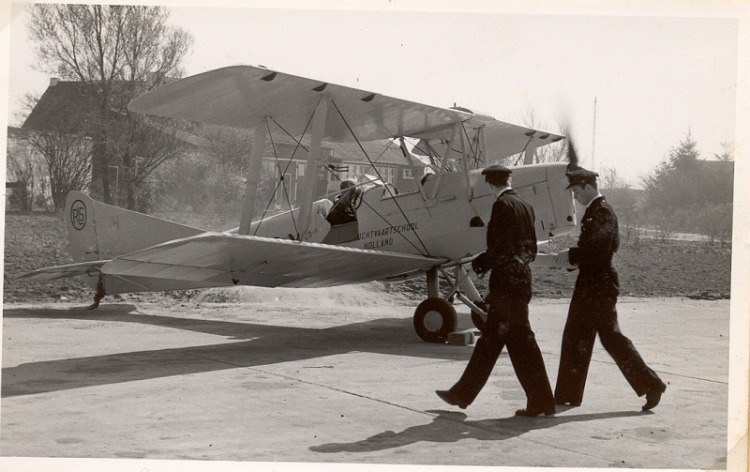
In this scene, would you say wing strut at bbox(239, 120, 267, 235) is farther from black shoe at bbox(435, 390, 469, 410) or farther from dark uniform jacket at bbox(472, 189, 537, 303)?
black shoe at bbox(435, 390, 469, 410)

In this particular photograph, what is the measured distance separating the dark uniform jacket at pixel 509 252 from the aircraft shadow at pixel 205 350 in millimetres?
2516

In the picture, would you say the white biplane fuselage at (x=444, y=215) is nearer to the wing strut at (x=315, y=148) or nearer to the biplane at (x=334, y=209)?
the biplane at (x=334, y=209)

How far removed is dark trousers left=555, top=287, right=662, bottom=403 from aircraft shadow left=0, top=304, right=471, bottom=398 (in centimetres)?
211

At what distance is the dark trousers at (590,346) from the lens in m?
5.29

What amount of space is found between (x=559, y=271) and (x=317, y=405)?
474 inches

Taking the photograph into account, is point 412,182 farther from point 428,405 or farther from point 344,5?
point 428,405

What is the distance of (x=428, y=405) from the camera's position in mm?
5367

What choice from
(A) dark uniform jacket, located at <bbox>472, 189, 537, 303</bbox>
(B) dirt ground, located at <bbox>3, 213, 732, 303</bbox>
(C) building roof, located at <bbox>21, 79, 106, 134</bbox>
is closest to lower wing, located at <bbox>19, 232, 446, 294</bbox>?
(B) dirt ground, located at <bbox>3, 213, 732, 303</bbox>

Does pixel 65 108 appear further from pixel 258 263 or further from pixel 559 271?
pixel 559 271

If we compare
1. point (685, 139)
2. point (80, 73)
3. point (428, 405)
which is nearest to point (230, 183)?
point (80, 73)

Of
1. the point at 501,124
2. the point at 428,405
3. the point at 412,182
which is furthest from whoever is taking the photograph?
the point at 501,124

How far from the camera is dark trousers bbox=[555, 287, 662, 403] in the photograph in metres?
5.29

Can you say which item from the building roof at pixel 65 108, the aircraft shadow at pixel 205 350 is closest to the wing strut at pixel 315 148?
the aircraft shadow at pixel 205 350

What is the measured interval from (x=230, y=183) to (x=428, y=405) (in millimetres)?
18282
